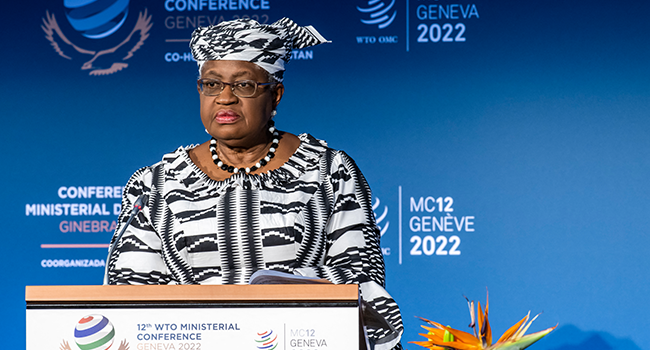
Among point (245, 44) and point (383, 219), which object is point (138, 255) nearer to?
point (245, 44)

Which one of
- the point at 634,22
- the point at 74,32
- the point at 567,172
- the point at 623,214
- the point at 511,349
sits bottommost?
the point at 511,349

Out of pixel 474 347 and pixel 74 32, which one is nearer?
pixel 474 347

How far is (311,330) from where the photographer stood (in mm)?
939

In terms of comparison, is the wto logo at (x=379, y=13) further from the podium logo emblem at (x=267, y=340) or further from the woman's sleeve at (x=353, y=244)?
the podium logo emblem at (x=267, y=340)

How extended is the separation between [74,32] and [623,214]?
257 centimetres

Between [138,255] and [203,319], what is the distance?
0.59 metres

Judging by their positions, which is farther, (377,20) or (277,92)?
(377,20)

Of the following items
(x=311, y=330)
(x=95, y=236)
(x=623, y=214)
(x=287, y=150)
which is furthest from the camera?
(x=95, y=236)

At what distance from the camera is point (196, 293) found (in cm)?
95

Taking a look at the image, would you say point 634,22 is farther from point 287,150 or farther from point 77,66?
point 77,66

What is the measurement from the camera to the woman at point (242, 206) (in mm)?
1499

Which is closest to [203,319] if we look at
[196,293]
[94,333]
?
[196,293]

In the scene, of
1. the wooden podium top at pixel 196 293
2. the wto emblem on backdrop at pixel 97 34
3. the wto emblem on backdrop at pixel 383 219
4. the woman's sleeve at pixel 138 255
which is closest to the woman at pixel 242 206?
the woman's sleeve at pixel 138 255

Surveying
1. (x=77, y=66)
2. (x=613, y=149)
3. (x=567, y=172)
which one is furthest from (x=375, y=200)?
(x=77, y=66)
